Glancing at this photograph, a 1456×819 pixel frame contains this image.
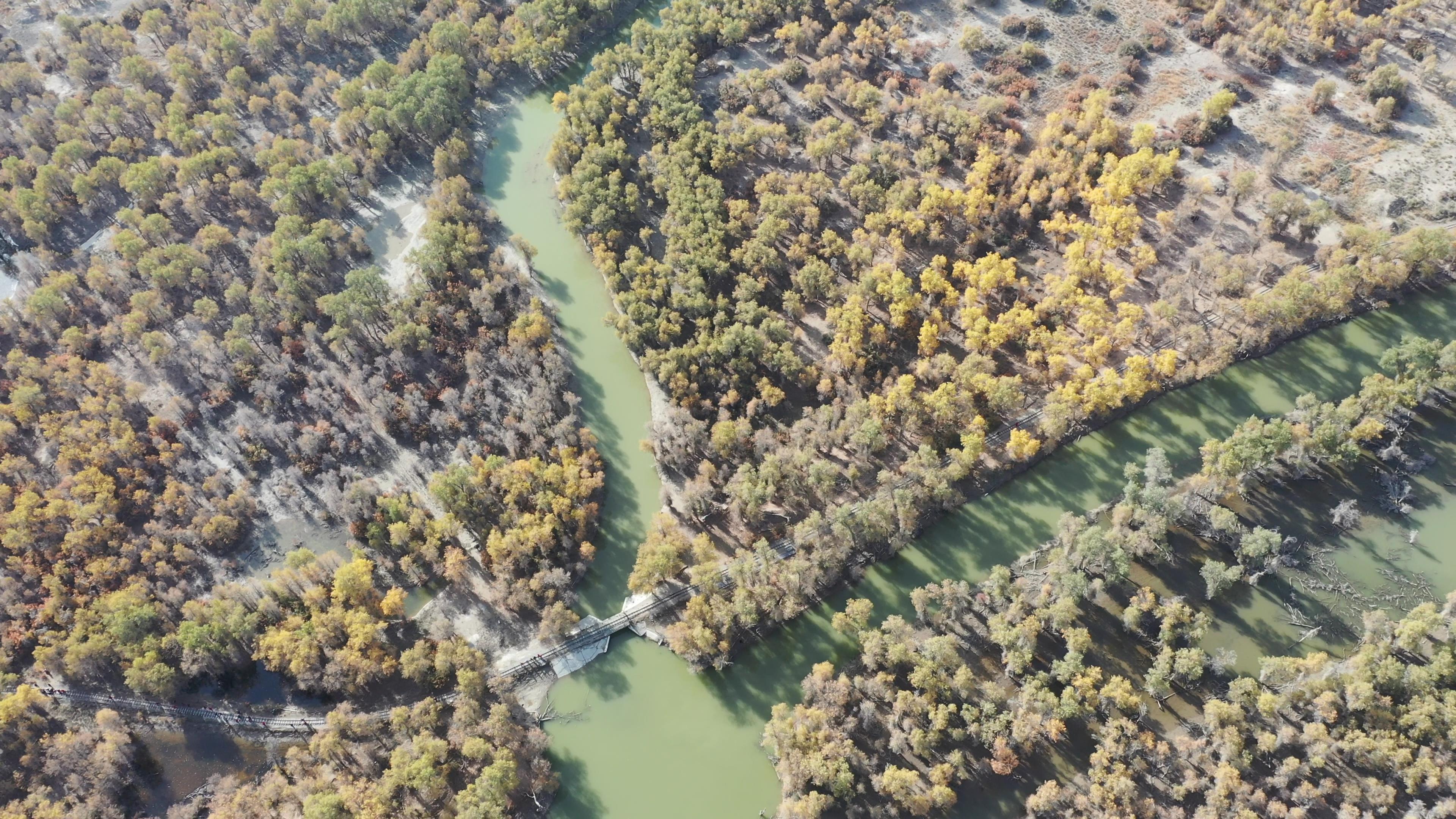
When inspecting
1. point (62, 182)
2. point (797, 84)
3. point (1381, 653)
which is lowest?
point (1381, 653)

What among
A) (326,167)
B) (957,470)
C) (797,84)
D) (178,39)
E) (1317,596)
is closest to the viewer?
(1317,596)

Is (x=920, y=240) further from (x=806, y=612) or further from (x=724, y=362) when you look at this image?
(x=806, y=612)

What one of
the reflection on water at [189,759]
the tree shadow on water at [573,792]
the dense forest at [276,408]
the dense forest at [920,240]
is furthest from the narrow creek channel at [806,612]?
the reflection on water at [189,759]

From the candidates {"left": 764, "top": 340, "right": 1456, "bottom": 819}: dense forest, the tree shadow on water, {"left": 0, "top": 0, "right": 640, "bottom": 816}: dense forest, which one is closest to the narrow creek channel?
the tree shadow on water

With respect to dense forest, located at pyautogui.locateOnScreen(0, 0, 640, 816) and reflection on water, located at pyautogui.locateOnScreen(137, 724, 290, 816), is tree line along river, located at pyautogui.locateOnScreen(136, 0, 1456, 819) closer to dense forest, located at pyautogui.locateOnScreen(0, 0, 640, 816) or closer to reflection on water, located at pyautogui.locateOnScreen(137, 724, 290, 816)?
reflection on water, located at pyautogui.locateOnScreen(137, 724, 290, 816)

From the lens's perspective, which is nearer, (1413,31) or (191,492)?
(191,492)

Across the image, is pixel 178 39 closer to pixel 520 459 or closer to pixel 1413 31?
pixel 520 459

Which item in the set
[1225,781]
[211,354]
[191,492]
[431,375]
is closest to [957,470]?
[1225,781]

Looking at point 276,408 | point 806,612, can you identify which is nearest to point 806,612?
point 806,612
